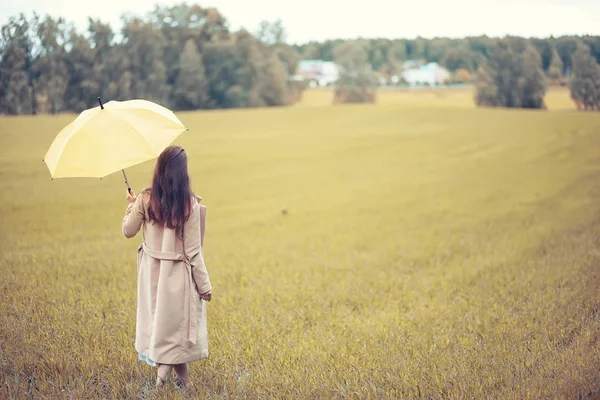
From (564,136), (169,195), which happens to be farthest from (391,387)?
(564,136)

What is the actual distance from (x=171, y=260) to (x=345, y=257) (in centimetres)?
495

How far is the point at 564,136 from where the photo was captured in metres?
13.0

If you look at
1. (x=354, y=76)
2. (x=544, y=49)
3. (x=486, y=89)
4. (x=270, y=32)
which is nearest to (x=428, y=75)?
(x=486, y=89)

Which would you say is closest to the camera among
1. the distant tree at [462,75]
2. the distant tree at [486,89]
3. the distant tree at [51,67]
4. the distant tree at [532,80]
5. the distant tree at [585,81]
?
the distant tree at [51,67]

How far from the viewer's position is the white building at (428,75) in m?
14.6

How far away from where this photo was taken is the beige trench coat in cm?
355

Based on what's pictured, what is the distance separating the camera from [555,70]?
11578 mm

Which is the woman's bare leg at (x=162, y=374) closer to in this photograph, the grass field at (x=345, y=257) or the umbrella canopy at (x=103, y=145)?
the grass field at (x=345, y=257)

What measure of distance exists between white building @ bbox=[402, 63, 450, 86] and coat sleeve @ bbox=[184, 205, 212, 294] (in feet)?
40.3

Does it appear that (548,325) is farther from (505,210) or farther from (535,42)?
(535,42)

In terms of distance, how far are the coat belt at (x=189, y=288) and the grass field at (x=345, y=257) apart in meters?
0.43

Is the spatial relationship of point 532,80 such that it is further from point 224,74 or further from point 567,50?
point 224,74

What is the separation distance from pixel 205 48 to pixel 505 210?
7.12 m

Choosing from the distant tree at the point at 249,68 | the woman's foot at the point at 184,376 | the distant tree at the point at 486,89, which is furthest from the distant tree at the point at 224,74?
the woman's foot at the point at 184,376
